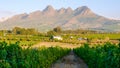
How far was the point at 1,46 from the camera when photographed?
21.6 metres

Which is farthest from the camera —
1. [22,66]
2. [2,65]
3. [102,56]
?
[102,56]

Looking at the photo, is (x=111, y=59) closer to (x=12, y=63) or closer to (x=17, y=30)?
(x=12, y=63)

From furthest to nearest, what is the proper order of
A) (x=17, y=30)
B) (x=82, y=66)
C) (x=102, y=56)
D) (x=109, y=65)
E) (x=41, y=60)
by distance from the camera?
(x=17, y=30)
(x=82, y=66)
(x=41, y=60)
(x=102, y=56)
(x=109, y=65)

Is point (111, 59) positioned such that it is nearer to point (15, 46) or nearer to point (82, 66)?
point (15, 46)

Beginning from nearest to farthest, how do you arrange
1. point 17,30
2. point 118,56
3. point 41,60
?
point 118,56
point 41,60
point 17,30

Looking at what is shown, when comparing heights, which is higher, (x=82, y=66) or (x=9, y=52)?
(x=9, y=52)

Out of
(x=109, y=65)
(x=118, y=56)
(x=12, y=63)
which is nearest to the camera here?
(x=12, y=63)

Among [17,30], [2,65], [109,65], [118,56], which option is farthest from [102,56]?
[17,30]

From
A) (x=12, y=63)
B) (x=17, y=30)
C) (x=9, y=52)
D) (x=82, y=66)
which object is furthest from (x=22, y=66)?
(x=17, y=30)

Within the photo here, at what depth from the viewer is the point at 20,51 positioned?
21.9m

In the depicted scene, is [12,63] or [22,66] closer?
[12,63]

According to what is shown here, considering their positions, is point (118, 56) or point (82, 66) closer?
point (118, 56)

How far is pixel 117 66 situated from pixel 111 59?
2.47 ft

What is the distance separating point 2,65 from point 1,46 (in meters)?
5.16
